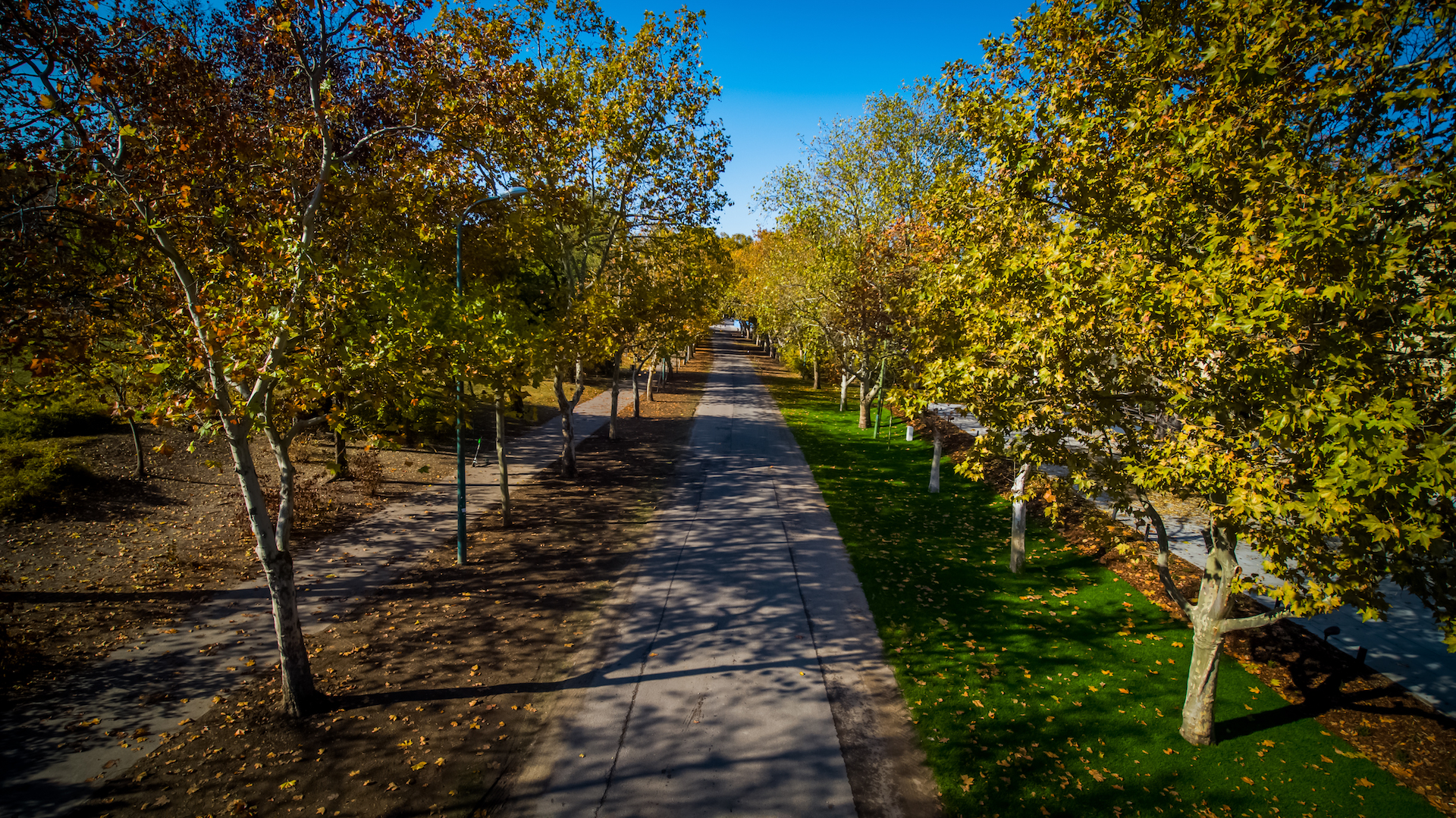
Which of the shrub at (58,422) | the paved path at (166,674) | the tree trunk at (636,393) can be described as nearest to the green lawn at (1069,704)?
the paved path at (166,674)

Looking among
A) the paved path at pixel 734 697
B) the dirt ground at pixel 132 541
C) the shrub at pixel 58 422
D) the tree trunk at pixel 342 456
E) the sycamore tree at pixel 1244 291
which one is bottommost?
the paved path at pixel 734 697

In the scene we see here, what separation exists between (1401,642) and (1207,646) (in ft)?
15.9

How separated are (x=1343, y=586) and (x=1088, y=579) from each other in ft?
22.1

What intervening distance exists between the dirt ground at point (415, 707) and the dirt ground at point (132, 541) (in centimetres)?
245

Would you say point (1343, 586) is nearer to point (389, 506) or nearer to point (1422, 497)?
point (1422, 497)

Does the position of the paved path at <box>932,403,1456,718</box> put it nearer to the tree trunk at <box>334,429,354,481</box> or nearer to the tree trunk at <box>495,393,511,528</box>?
the tree trunk at <box>495,393,511,528</box>

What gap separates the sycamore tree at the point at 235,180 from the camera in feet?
17.4

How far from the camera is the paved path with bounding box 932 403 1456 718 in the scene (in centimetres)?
749

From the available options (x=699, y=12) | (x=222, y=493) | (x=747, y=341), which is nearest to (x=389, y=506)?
(x=222, y=493)

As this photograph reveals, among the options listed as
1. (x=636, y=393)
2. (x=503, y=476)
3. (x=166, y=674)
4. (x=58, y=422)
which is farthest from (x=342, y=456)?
(x=636, y=393)

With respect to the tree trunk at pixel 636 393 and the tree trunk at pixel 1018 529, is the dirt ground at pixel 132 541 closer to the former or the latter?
the tree trunk at pixel 636 393

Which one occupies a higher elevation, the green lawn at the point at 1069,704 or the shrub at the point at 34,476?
the shrub at the point at 34,476

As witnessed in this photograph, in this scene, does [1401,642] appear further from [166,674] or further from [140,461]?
[140,461]

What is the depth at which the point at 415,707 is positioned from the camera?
7.09 m
